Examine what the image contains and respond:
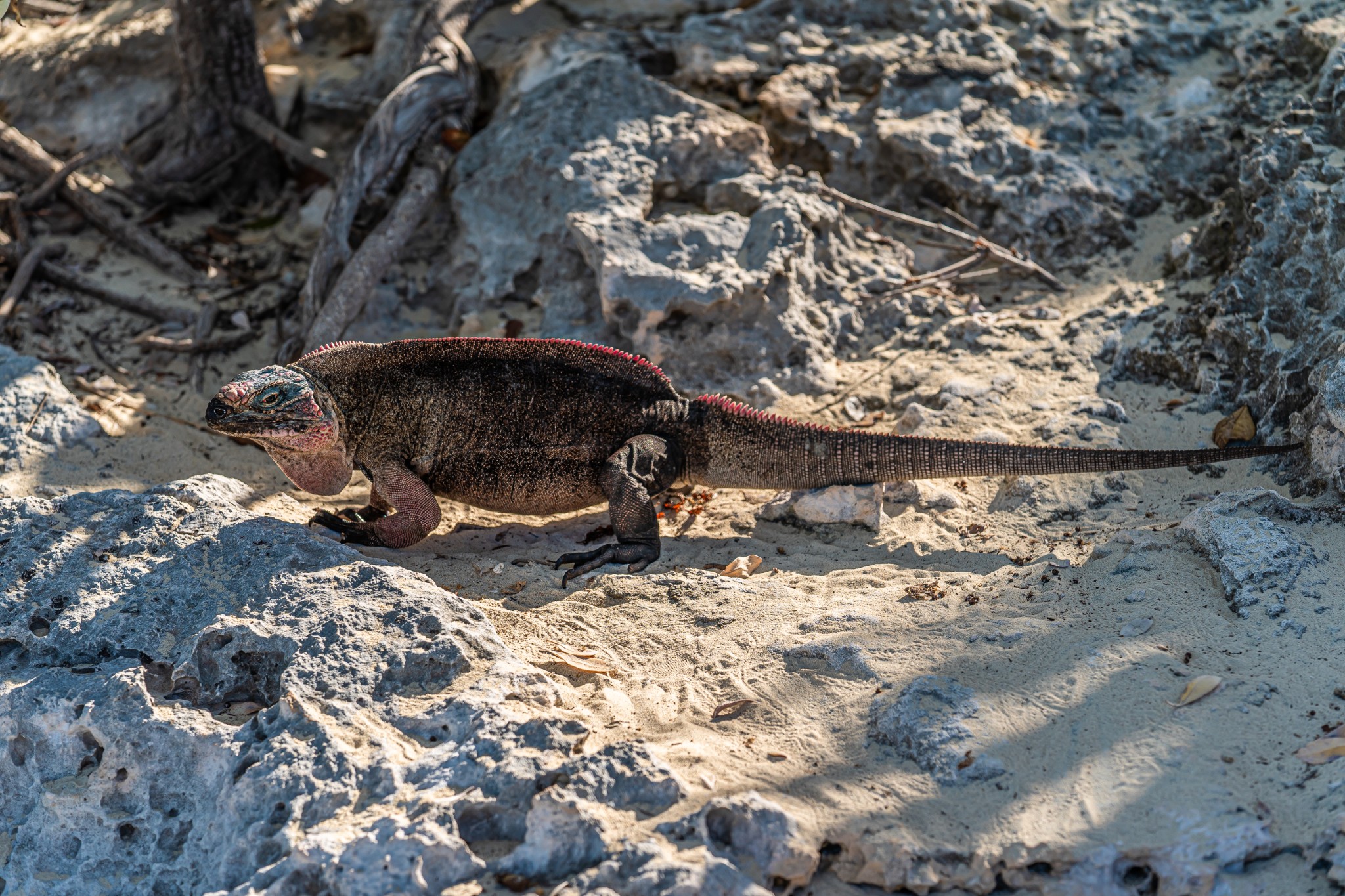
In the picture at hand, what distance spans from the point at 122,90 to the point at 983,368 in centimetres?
640

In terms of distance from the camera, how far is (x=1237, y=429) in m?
4.41

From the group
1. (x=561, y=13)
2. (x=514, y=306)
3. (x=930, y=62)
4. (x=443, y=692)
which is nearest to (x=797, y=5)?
(x=930, y=62)

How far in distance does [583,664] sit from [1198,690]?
6.09 feet

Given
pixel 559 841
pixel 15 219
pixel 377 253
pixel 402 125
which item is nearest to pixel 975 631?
pixel 559 841

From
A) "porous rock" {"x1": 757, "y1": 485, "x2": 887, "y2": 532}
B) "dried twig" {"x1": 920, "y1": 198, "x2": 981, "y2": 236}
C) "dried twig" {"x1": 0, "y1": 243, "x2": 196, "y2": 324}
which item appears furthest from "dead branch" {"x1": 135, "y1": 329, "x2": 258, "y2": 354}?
"dried twig" {"x1": 920, "y1": 198, "x2": 981, "y2": 236}

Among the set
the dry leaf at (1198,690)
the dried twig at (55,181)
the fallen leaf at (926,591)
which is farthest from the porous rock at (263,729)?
the dried twig at (55,181)

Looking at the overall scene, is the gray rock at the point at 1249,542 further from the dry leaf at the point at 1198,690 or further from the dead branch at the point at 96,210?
the dead branch at the point at 96,210

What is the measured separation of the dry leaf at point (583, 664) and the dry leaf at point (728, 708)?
395 millimetres

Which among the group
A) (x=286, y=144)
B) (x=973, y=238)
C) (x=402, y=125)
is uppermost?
(x=402, y=125)

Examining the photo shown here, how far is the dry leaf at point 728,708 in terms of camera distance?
125 inches

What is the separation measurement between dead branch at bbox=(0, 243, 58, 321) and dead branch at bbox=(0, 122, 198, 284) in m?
0.40

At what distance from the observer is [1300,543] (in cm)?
354

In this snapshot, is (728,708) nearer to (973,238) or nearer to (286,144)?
(973,238)

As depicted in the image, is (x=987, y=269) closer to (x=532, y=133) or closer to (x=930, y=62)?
(x=930, y=62)
